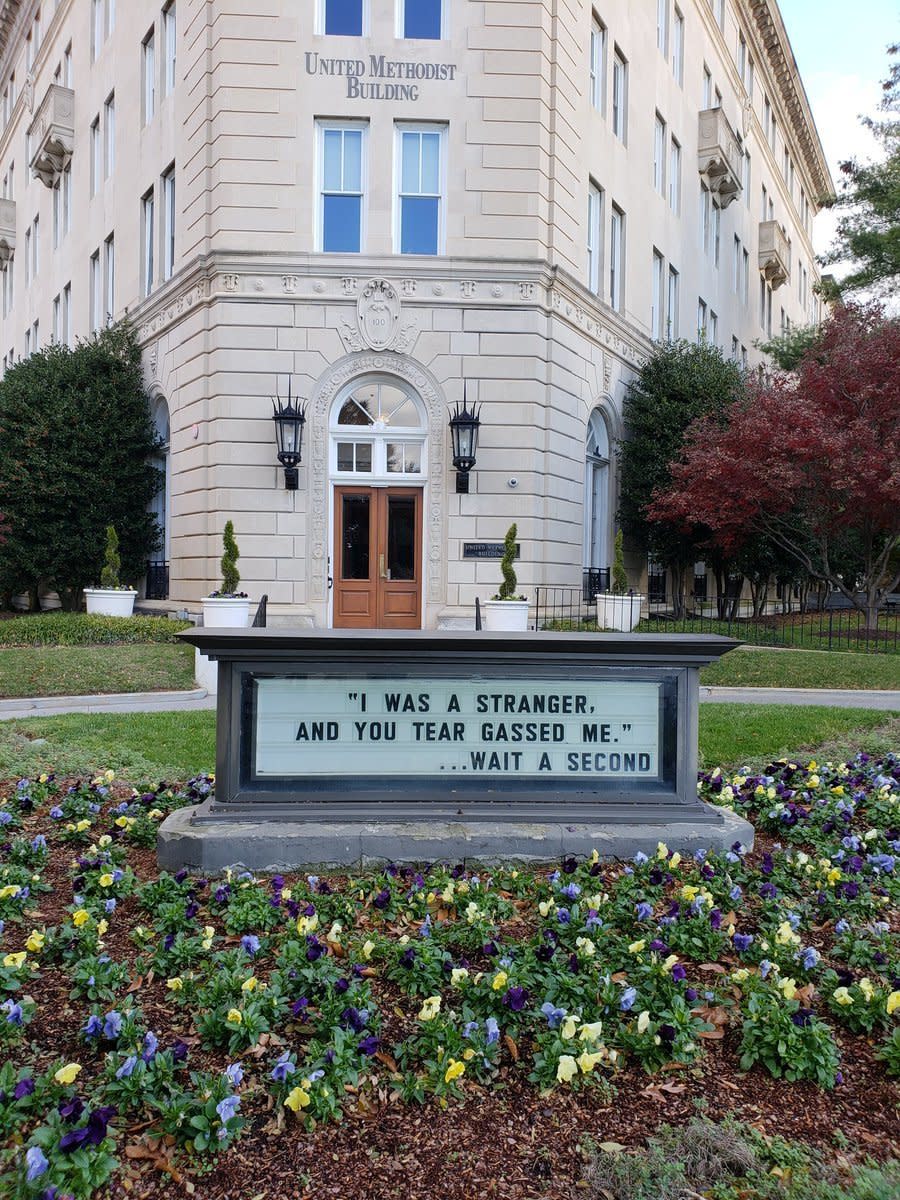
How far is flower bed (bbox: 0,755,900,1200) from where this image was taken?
2363 millimetres

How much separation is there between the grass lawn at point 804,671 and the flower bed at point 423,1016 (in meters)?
8.33

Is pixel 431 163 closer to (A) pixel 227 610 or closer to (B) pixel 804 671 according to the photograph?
(A) pixel 227 610

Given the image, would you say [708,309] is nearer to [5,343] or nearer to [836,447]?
[836,447]

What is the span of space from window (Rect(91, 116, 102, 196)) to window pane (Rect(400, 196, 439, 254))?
12105mm

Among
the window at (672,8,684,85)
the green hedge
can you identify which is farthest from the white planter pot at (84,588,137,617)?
the window at (672,8,684,85)

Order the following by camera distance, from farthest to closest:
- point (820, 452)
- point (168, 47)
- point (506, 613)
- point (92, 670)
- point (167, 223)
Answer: point (167, 223), point (168, 47), point (820, 452), point (506, 613), point (92, 670)

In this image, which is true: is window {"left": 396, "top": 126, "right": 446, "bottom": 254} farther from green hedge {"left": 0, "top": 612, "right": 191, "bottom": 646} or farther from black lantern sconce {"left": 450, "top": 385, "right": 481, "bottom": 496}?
green hedge {"left": 0, "top": 612, "right": 191, "bottom": 646}

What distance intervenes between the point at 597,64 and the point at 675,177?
6374 millimetres

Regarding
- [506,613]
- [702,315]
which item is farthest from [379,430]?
[702,315]

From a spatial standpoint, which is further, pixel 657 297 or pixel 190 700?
pixel 657 297

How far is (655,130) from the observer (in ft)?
78.1

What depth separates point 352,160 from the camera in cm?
1705

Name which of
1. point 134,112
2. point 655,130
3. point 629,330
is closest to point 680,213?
point 655,130

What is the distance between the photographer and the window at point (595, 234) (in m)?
20.0
